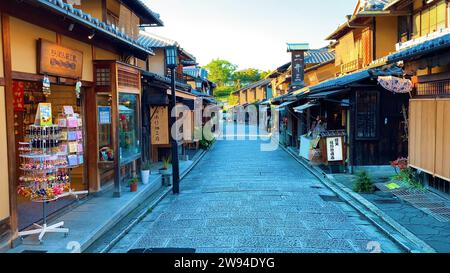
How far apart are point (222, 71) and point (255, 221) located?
97087 millimetres

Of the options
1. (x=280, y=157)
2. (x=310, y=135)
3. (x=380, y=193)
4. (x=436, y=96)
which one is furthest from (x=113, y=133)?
(x=280, y=157)

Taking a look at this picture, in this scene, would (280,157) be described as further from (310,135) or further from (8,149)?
(8,149)

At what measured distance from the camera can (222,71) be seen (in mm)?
105438

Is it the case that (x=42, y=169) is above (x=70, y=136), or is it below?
below

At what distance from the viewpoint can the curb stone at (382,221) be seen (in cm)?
791

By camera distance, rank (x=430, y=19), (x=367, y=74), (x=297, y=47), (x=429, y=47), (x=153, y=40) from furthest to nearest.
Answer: (x=297, y=47) → (x=153, y=40) → (x=430, y=19) → (x=367, y=74) → (x=429, y=47)

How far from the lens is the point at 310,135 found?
2131 cm

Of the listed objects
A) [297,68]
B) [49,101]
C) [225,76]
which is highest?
[225,76]

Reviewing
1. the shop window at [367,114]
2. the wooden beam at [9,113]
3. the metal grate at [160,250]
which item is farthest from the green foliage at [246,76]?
the wooden beam at [9,113]

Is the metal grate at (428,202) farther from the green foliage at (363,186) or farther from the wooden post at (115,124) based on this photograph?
the wooden post at (115,124)

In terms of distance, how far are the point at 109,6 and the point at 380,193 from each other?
11.4 m

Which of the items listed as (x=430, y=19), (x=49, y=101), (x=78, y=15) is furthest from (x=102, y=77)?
(x=430, y=19)

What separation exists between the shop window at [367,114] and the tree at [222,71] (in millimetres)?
89488

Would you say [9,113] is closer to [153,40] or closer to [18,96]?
[18,96]
